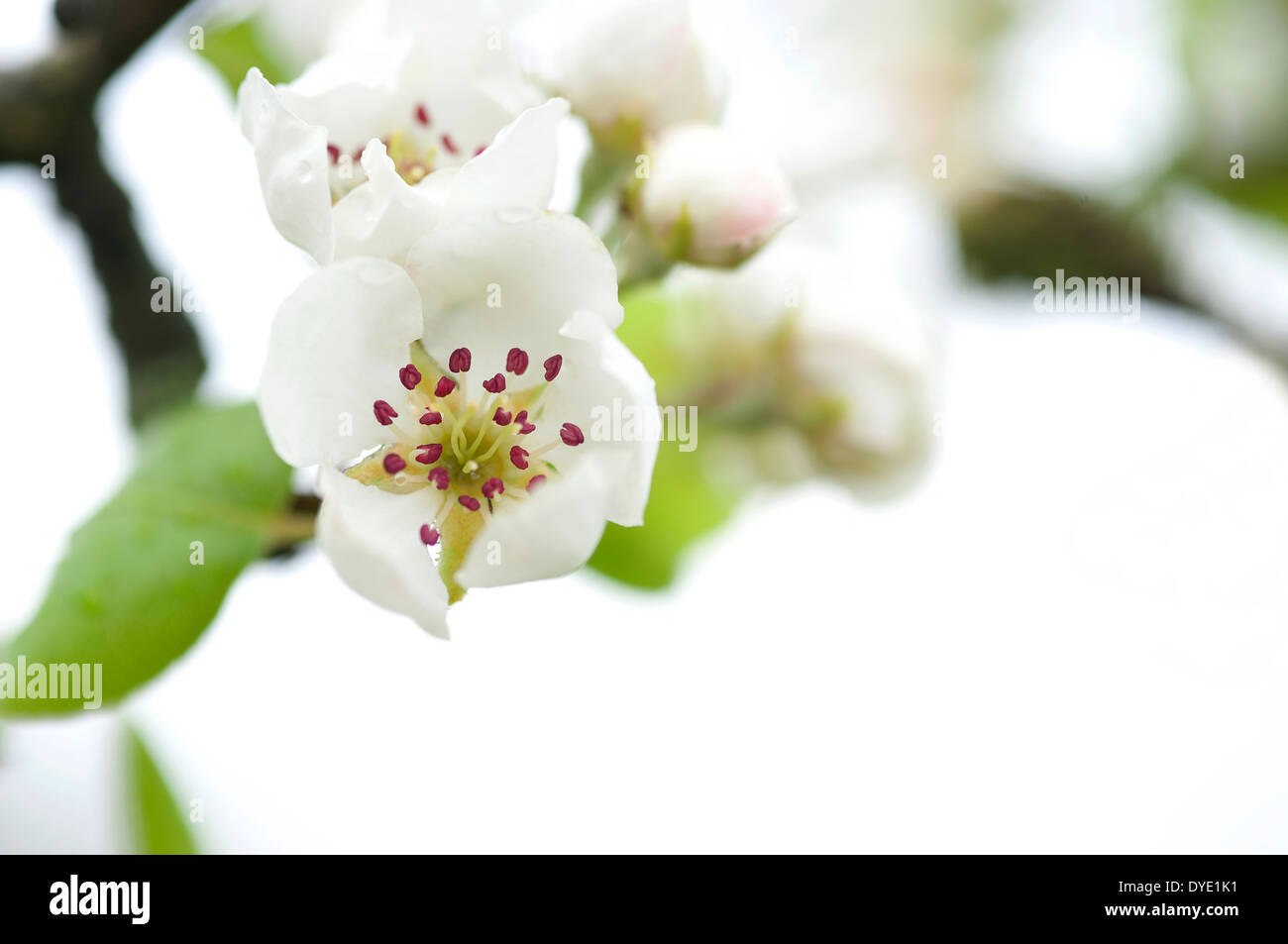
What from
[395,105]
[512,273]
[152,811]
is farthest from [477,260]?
[152,811]

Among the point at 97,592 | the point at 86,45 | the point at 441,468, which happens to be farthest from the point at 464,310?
the point at 86,45

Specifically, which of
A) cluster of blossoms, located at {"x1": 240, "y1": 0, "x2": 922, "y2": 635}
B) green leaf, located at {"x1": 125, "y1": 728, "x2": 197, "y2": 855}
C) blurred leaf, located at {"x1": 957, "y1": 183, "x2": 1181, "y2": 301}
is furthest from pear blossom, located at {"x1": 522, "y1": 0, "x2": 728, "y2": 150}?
blurred leaf, located at {"x1": 957, "y1": 183, "x2": 1181, "y2": 301}

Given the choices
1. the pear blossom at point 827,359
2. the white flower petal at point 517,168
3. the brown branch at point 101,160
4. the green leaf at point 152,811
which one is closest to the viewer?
the white flower petal at point 517,168

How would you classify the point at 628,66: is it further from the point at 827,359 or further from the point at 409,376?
the point at 827,359

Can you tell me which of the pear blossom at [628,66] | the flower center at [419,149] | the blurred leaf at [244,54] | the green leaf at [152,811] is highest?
the blurred leaf at [244,54]

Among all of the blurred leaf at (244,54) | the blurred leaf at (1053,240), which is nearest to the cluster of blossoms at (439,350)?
the blurred leaf at (244,54)

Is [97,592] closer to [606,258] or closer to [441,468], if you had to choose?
[441,468]

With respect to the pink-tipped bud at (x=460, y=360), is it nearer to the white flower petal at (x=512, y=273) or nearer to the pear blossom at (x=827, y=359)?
the white flower petal at (x=512, y=273)
